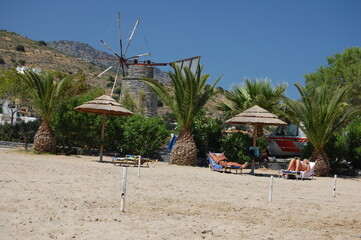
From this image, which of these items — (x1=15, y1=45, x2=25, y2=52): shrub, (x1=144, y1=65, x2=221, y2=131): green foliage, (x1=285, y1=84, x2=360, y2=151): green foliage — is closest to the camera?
Answer: (x1=285, y1=84, x2=360, y2=151): green foliage

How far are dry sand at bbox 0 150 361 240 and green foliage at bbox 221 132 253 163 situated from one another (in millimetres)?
6241

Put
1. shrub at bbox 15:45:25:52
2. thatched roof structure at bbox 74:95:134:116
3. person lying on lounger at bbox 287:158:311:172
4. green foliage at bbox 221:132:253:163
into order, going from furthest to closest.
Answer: shrub at bbox 15:45:25:52
green foliage at bbox 221:132:253:163
thatched roof structure at bbox 74:95:134:116
person lying on lounger at bbox 287:158:311:172

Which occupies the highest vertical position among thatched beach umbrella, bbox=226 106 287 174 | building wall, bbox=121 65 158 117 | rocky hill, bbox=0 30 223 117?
rocky hill, bbox=0 30 223 117

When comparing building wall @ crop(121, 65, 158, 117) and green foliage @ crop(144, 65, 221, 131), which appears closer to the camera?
green foliage @ crop(144, 65, 221, 131)

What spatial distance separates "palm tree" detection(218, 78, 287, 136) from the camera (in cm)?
1706

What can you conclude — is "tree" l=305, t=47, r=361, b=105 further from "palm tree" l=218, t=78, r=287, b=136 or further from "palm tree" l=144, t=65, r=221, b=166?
"palm tree" l=144, t=65, r=221, b=166

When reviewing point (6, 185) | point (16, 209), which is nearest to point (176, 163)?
point (6, 185)

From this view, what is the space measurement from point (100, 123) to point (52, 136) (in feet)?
6.44

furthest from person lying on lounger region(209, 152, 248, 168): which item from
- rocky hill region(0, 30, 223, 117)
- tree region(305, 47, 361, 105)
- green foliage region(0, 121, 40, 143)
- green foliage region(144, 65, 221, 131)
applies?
rocky hill region(0, 30, 223, 117)

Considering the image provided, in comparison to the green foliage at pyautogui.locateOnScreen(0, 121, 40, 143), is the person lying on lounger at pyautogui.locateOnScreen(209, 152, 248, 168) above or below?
below

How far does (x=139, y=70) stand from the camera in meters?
36.5

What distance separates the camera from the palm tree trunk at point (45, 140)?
16297mm

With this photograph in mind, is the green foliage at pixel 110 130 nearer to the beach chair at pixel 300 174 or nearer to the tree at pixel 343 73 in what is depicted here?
the beach chair at pixel 300 174

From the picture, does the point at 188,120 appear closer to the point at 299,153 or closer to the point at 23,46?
the point at 299,153
